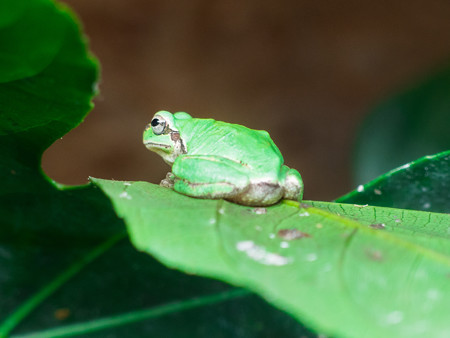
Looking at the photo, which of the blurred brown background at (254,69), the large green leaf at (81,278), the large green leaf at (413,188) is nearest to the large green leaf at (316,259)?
the large green leaf at (81,278)

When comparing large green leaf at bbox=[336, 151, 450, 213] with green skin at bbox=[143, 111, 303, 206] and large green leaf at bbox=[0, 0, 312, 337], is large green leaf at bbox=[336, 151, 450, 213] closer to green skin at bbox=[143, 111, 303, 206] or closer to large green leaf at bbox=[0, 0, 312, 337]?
green skin at bbox=[143, 111, 303, 206]

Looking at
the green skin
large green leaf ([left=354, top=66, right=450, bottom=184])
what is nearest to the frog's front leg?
the green skin

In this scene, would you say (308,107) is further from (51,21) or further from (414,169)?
(51,21)

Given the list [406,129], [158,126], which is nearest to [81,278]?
[158,126]

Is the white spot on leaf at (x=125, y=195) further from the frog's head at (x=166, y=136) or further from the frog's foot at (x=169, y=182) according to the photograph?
the frog's head at (x=166, y=136)

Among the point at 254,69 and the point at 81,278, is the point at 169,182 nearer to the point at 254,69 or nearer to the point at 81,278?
the point at 81,278

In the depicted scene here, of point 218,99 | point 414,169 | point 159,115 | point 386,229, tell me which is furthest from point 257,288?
point 218,99
